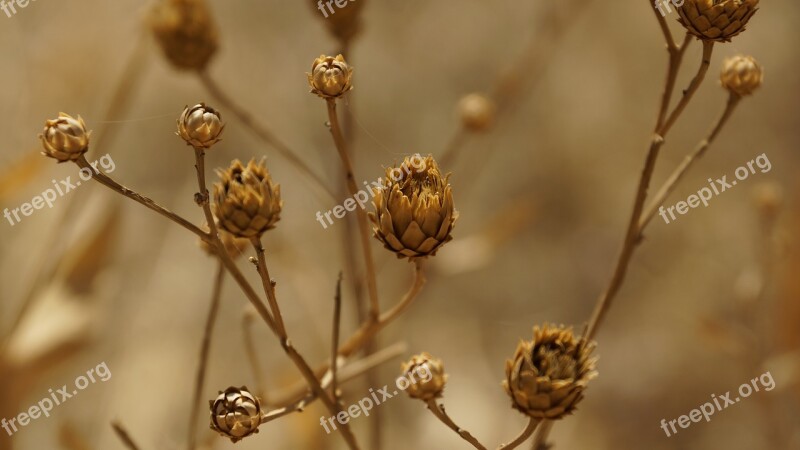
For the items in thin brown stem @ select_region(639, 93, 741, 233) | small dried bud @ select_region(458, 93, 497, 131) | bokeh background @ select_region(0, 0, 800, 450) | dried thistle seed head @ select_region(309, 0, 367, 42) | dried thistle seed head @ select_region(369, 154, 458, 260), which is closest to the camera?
dried thistle seed head @ select_region(369, 154, 458, 260)

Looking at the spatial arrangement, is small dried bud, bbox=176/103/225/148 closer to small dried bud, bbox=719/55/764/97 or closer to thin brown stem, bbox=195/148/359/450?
thin brown stem, bbox=195/148/359/450

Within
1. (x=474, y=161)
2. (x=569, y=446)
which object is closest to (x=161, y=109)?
(x=474, y=161)

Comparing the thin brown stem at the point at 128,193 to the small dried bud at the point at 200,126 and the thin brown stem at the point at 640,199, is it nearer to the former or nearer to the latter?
the small dried bud at the point at 200,126

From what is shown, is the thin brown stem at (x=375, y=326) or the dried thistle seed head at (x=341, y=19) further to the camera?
the dried thistle seed head at (x=341, y=19)

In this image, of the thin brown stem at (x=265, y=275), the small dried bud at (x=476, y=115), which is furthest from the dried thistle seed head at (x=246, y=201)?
the small dried bud at (x=476, y=115)

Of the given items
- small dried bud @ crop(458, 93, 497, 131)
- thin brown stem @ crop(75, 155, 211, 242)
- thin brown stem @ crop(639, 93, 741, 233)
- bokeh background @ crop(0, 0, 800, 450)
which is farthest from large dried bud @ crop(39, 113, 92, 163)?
bokeh background @ crop(0, 0, 800, 450)

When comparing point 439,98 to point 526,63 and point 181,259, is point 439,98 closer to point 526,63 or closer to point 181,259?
point 526,63

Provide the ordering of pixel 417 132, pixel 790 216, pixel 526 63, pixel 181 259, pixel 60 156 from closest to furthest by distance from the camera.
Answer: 1. pixel 60 156
2. pixel 790 216
3. pixel 526 63
4. pixel 181 259
5. pixel 417 132
